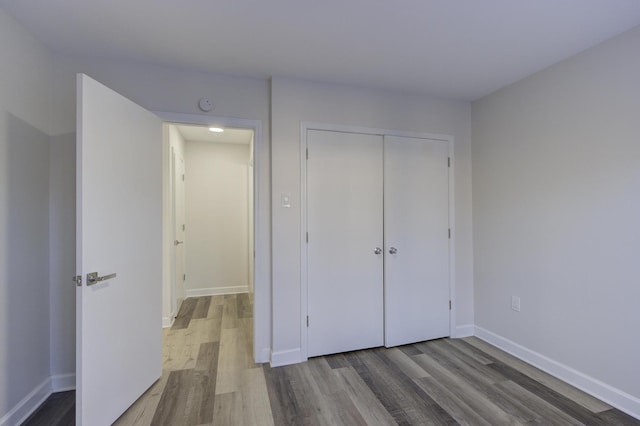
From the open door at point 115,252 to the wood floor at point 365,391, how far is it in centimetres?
30

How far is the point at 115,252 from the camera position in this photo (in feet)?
Answer: 5.71

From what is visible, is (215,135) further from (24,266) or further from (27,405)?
(27,405)

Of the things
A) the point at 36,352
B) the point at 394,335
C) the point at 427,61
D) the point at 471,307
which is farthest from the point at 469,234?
the point at 36,352

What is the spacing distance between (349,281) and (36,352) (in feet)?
7.42

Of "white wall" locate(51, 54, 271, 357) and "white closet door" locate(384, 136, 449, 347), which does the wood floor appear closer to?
"white closet door" locate(384, 136, 449, 347)

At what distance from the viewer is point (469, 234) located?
2996 mm

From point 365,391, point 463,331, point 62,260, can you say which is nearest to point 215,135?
point 62,260

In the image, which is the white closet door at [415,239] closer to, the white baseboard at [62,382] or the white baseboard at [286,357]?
the white baseboard at [286,357]

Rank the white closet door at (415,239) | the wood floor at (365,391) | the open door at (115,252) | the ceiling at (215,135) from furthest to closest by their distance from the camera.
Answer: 1. the ceiling at (215,135)
2. the white closet door at (415,239)
3. the wood floor at (365,391)
4. the open door at (115,252)

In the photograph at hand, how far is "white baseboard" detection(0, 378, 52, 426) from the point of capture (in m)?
1.63

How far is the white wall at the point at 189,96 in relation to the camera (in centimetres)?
207

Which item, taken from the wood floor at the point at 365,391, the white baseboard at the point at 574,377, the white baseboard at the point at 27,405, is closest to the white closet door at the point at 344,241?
the wood floor at the point at 365,391

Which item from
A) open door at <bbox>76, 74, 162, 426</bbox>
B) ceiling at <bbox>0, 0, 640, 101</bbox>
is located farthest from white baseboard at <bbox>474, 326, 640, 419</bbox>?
open door at <bbox>76, 74, 162, 426</bbox>

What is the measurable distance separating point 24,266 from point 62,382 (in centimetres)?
90
